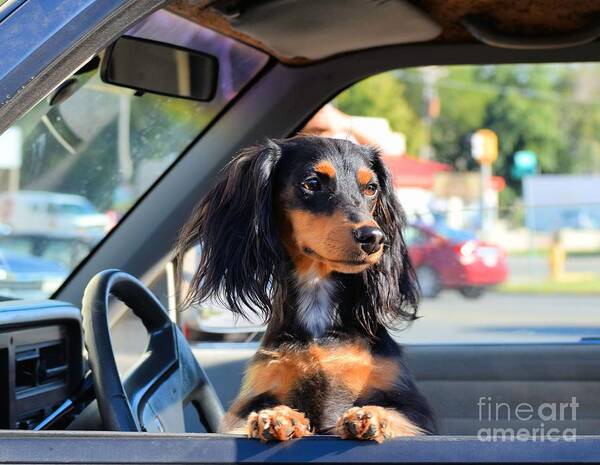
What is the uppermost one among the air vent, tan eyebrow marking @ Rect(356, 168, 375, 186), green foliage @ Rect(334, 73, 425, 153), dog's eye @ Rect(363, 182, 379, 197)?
tan eyebrow marking @ Rect(356, 168, 375, 186)

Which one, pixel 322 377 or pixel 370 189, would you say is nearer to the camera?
pixel 322 377

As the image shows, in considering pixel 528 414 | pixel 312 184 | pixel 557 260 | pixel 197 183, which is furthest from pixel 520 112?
pixel 312 184

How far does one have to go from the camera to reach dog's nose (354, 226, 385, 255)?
218cm

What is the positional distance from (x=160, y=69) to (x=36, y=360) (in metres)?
1.05

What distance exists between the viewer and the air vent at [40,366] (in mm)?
2213

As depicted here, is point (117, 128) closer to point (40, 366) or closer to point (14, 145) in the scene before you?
point (14, 145)

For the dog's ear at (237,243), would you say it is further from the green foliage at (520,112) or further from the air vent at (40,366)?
the green foliage at (520,112)

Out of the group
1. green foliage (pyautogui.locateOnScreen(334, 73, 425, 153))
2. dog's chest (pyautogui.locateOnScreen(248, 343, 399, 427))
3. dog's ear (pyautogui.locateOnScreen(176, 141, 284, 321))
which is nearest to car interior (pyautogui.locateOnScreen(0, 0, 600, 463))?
dog's ear (pyautogui.locateOnScreen(176, 141, 284, 321))

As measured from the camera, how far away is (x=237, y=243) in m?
2.22

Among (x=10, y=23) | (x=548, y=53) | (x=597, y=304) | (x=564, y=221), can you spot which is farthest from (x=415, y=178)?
(x=10, y=23)

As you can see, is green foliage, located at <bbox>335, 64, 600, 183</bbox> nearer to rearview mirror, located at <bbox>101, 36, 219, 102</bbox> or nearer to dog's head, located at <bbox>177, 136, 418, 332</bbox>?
rearview mirror, located at <bbox>101, 36, 219, 102</bbox>

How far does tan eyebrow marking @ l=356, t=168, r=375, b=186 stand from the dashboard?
85 centimetres

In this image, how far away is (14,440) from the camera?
1.45 metres

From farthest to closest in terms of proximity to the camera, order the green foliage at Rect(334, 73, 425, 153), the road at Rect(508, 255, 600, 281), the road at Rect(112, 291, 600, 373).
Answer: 1. the green foliage at Rect(334, 73, 425, 153)
2. the road at Rect(508, 255, 600, 281)
3. the road at Rect(112, 291, 600, 373)
